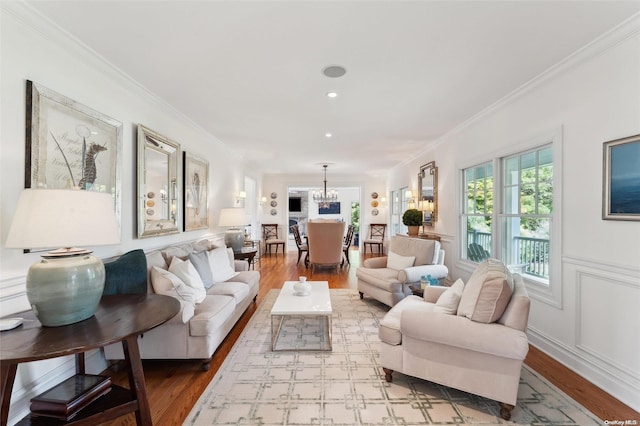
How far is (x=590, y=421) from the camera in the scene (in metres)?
1.86

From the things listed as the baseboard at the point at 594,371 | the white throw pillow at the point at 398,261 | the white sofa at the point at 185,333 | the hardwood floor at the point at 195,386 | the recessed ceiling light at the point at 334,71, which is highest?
the recessed ceiling light at the point at 334,71

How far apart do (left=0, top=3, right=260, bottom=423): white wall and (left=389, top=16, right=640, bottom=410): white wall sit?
3.91 m

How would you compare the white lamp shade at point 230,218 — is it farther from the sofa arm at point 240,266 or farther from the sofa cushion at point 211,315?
the sofa cushion at point 211,315

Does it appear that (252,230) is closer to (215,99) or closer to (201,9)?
(215,99)

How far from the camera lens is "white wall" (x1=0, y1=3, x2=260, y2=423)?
5.82 ft

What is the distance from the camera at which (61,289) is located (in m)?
1.47

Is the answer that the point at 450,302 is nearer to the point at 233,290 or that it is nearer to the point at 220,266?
the point at 233,290

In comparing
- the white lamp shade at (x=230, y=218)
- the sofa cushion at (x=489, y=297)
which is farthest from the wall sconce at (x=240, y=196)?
the sofa cushion at (x=489, y=297)

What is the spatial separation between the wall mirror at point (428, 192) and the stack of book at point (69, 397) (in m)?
5.05

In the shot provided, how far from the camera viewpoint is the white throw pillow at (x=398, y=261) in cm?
407

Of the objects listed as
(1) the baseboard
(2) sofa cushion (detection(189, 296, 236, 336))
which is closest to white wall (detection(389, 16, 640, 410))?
(1) the baseboard

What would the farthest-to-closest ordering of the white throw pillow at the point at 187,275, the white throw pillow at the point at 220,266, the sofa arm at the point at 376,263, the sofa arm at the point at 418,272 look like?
1. the sofa arm at the point at 376,263
2. the sofa arm at the point at 418,272
3. the white throw pillow at the point at 220,266
4. the white throw pillow at the point at 187,275

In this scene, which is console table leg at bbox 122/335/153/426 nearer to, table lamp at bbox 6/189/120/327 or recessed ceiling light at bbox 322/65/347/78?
table lamp at bbox 6/189/120/327

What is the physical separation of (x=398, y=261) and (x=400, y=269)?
0.18m
